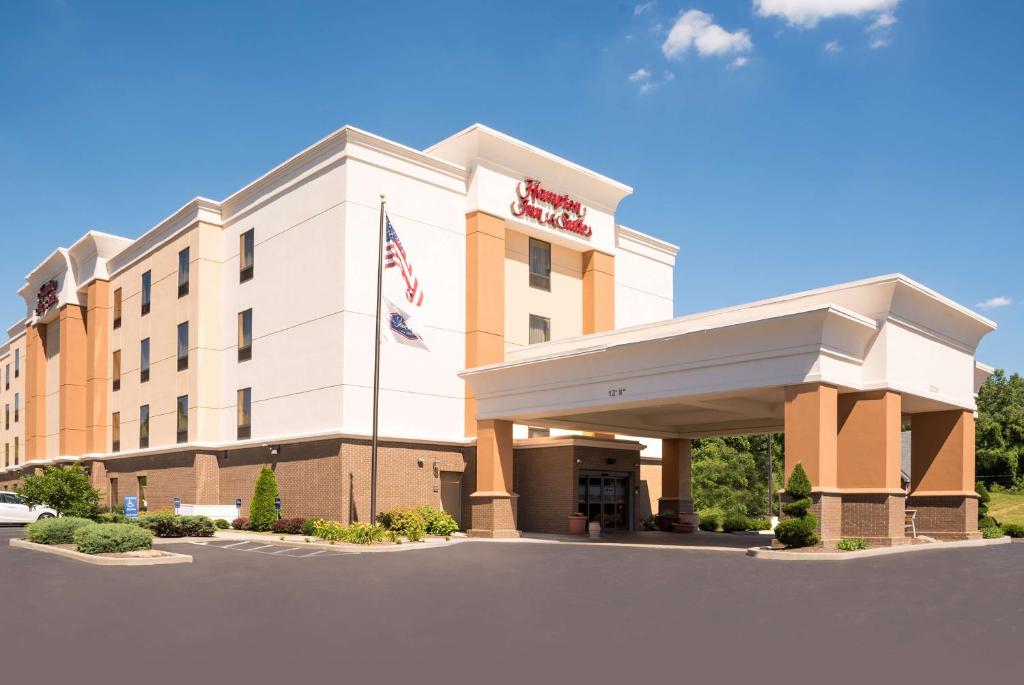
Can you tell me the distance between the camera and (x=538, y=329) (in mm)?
43062

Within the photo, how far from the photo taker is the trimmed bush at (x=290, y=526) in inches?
1409

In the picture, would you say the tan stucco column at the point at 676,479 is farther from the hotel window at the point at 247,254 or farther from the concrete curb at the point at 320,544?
the hotel window at the point at 247,254

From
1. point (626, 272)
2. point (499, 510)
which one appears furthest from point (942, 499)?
point (626, 272)

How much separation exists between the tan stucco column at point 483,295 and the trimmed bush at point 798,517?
16.2 m

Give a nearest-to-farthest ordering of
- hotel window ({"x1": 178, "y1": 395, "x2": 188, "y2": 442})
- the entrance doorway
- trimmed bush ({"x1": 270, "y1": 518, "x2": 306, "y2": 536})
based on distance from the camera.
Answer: trimmed bush ({"x1": 270, "y1": 518, "x2": 306, "y2": 536})
the entrance doorway
hotel window ({"x1": 178, "y1": 395, "x2": 188, "y2": 442})

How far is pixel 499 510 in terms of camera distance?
35750 mm

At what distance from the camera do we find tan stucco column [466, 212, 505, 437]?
39469 mm

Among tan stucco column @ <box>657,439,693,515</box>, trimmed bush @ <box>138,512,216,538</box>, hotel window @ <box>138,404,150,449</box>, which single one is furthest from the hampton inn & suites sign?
hotel window @ <box>138,404,150,449</box>

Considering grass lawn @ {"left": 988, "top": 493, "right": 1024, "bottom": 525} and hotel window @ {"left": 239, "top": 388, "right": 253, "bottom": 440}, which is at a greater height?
hotel window @ {"left": 239, "top": 388, "right": 253, "bottom": 440}

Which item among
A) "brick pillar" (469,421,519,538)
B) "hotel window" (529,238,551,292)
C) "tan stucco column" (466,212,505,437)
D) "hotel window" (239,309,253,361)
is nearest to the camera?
"brick pillar" (469,421,519,538)

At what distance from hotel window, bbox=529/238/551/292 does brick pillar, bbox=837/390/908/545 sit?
17751 millimetres

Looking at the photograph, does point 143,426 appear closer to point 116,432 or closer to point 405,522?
point 116,432

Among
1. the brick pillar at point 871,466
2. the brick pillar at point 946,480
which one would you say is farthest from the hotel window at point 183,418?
the brick pillar at point 946,480

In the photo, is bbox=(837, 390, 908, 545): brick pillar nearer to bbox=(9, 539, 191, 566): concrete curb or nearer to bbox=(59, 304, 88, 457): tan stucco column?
bbox=(9, 539, 191, 566): concrete curb
